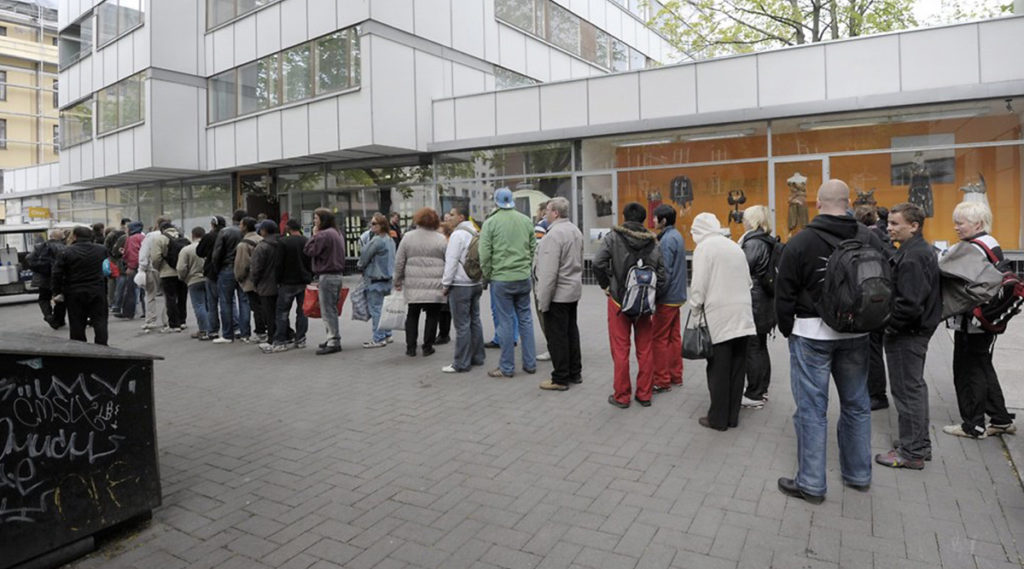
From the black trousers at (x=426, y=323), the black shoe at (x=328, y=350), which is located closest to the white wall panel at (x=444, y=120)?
the black shoe at (x=328, y=350)

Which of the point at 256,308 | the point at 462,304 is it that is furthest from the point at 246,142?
the point at 462,304

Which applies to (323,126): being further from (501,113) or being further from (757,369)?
(757,369)

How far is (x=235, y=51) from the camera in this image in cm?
2081

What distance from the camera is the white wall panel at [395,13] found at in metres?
16.8

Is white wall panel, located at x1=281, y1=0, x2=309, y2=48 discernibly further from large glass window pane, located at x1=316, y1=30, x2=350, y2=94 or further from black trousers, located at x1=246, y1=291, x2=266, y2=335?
black trousers, located at x1=246, y1=291, x2=266, y2=335

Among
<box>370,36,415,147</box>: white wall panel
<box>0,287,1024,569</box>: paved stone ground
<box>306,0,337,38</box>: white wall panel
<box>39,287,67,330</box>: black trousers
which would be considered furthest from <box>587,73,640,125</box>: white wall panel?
<box>39,287,67,330</box>: black trousers

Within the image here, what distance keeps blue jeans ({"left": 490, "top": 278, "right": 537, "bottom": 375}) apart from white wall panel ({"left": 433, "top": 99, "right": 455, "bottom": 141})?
11.9 m

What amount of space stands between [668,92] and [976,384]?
11.4 m

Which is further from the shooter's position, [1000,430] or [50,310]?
[50,310]

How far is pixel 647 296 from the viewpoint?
211 inches

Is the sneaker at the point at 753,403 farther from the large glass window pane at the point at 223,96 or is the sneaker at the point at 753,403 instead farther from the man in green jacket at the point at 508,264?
the large glass window pane at the point at 223,96

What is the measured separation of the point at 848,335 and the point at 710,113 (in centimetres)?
1175

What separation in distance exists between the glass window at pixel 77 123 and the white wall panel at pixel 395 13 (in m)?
15.1

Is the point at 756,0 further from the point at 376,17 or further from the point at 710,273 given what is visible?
the point at 710,273
